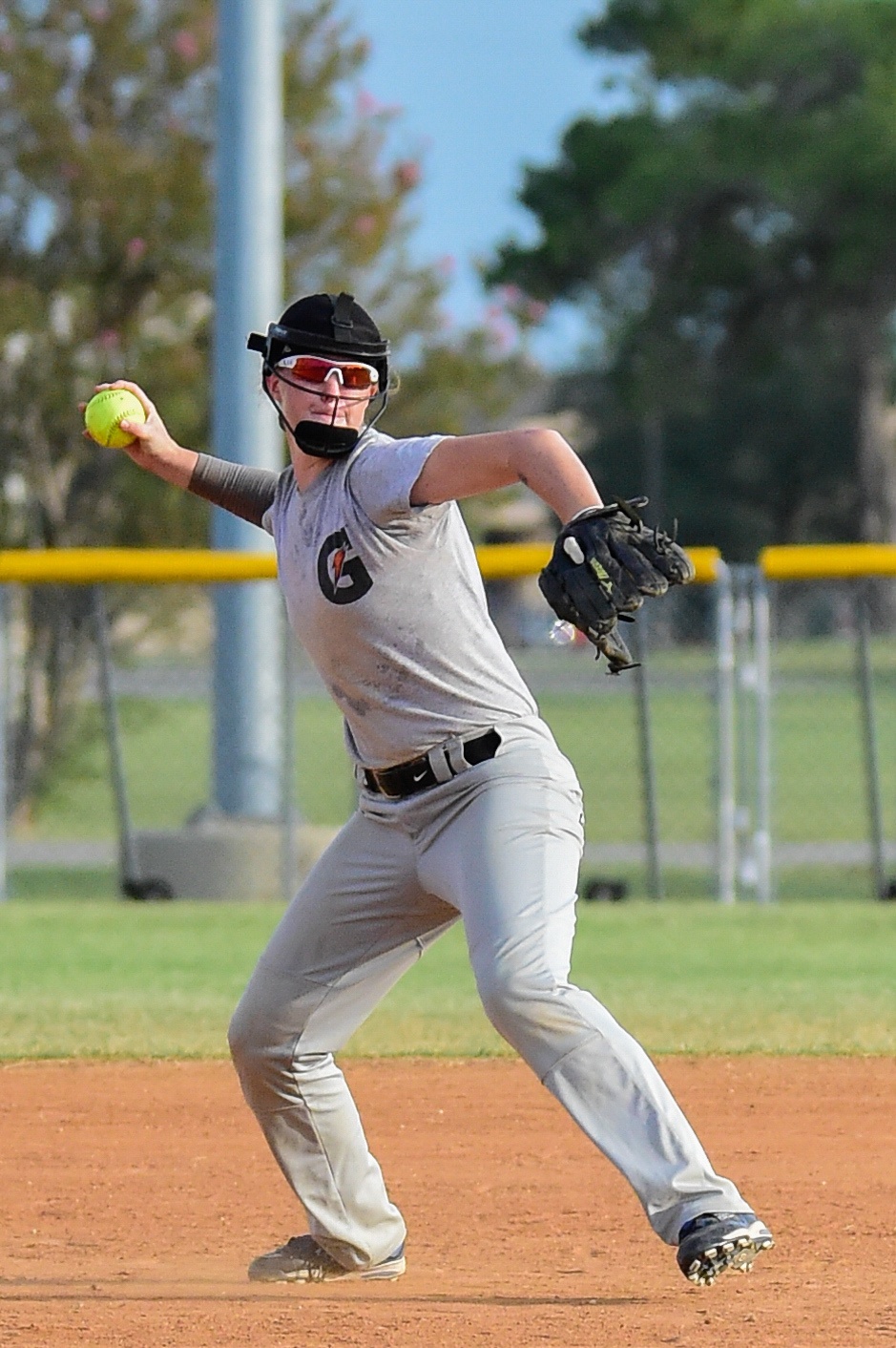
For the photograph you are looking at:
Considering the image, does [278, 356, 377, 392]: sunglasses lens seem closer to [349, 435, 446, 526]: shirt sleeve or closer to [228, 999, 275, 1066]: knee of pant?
[349, 435, 446, 526]: shirt sleeve

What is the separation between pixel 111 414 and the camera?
478 centimetres

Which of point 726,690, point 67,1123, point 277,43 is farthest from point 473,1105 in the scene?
point 277,43

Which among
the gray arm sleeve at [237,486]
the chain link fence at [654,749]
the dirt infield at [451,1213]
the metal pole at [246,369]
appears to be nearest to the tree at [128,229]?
the chain link fence at [654,749]

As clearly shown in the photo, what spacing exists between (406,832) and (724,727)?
24.0 ft

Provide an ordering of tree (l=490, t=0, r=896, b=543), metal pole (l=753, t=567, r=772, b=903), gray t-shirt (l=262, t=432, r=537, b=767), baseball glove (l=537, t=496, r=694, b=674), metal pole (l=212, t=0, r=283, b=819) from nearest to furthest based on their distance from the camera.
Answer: baseball glove (l=537, t=496, r=694, b=674) → gray t-shirt (l=262, t=432, r=537, b=767) → metal pole (l=753, t=567, r=772, b=903) → metal pole (l=212, t=0, r=283, b=819) → tree (l=490, t=0, r=896, b=543)

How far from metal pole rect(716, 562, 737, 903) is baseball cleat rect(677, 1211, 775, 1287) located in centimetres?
759

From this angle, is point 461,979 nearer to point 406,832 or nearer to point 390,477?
point 406,832

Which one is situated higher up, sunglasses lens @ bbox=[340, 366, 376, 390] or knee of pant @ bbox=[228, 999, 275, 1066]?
sunglasses lens @ bbox=[340, 366, 376, 390]

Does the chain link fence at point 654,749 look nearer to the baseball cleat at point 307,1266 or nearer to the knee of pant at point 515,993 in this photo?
the knee of pant at point 515,993

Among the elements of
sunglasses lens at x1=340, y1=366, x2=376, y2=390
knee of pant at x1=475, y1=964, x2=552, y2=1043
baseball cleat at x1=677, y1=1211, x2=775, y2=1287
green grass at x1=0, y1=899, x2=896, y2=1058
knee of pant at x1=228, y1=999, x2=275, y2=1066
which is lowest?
green grass at x1=0, y1=899, x2=896, y2=1058

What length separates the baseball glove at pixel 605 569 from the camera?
3750 mm

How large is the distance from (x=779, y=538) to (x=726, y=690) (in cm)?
4536

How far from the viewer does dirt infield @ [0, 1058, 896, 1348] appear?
416cm

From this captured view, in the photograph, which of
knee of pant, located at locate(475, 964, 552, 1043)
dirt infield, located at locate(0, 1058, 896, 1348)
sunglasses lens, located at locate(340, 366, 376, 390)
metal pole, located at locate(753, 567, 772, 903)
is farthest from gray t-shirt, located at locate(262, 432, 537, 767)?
metal pole, located at locate(753, 567, 772, 903)
